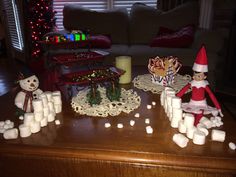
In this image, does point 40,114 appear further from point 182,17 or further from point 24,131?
point 182,17

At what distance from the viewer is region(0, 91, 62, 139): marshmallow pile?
917mm

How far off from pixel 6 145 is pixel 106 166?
37 centimetres

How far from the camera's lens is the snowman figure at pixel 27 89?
105 cm

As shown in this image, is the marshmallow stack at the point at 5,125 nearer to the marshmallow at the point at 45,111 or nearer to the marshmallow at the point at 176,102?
the marshmallow at the point at 45,111

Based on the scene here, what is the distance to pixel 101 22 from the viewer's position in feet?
10.7

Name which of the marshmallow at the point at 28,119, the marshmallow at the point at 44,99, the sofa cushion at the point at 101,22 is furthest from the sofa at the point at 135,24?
the marshmallow at the point at 28,119

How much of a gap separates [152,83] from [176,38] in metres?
1.51

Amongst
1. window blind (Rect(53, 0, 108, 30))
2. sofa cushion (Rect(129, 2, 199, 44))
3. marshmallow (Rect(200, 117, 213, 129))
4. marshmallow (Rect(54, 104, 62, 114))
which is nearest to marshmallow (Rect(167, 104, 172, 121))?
marshmallow (Rect(200, 117, 213, 129))

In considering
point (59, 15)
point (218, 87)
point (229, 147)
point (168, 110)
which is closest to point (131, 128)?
point (168, 110)

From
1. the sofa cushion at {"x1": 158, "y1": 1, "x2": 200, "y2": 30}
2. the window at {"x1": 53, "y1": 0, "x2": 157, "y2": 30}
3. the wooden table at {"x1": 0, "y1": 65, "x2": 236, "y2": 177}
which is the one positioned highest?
the window at {"x1": 53, "y1": 0, "x2": 157, "y2": 30}

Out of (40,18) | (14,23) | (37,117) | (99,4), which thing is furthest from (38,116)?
(14,23)

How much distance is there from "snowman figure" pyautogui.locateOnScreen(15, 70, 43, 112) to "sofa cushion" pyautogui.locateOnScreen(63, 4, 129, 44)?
2.27 metres

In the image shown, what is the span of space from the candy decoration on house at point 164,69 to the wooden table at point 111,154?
0.45 m

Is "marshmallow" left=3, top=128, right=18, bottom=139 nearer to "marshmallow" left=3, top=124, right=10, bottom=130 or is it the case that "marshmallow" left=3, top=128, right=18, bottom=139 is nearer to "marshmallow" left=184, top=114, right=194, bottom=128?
"marshmallow" left=3, top=124, right=10, bottom=130
